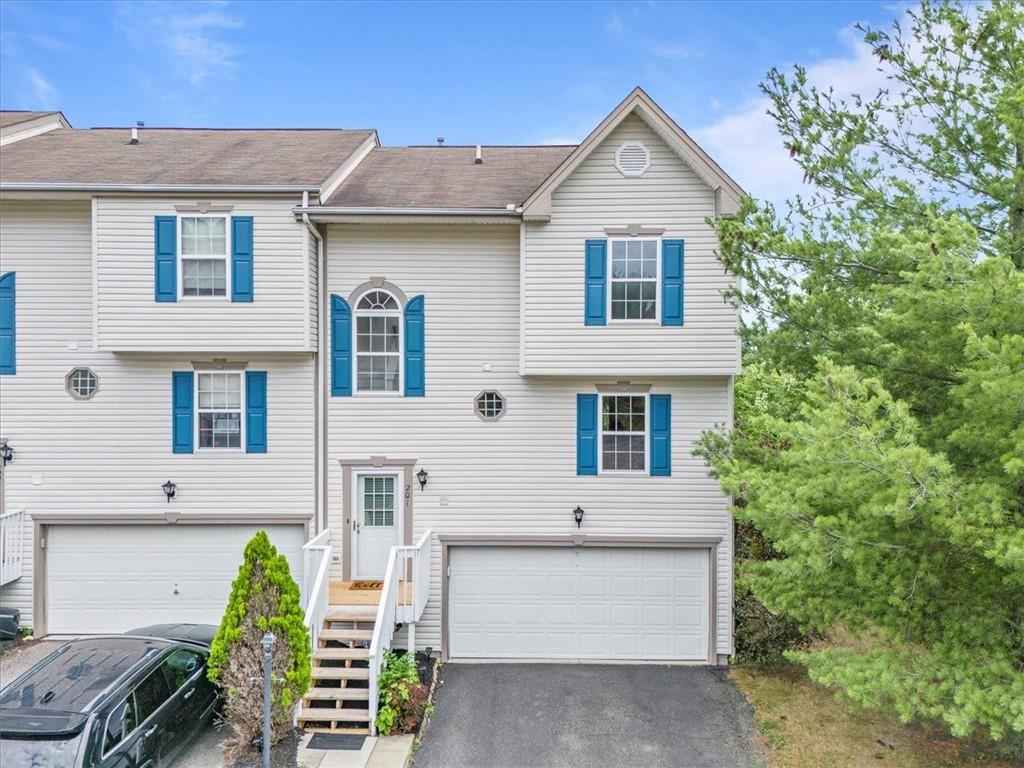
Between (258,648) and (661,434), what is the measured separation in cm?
655

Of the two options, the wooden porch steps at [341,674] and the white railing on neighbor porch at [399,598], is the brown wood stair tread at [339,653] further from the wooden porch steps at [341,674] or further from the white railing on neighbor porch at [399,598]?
the white railing on neighbor porch at [399,598]

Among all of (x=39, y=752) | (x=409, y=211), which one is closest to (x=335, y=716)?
(x=39, y=752)

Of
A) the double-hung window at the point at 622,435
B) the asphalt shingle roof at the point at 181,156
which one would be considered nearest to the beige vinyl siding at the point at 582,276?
the double-hung window at the point at 622,435

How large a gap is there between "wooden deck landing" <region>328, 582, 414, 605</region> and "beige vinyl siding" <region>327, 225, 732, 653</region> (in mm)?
549

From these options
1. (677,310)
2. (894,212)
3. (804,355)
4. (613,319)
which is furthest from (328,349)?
(894,212)

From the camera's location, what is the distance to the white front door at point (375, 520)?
10164 millimetres

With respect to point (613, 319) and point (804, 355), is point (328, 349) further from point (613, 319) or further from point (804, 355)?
point (804, 355)

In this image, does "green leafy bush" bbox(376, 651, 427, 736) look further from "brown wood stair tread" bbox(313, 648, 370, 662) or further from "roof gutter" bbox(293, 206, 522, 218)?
"roof gutter" bbox(293, 206, 522, 218)

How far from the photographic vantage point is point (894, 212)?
7.45 m

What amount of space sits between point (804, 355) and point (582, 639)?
5.73 m

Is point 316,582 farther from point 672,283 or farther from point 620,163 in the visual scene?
point 620,163

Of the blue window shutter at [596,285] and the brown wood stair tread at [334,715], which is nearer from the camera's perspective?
the brown wood stair tread at [334,715]

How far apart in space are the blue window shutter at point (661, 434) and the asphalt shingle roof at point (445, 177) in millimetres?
4031

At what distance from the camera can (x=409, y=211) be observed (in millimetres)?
9688
